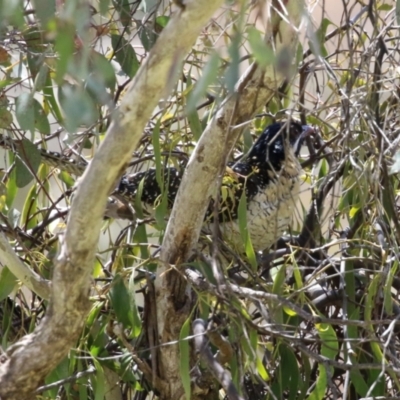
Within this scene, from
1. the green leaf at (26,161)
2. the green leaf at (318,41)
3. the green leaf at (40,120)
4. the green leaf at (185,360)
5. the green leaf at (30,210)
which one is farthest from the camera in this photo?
the green leaf at (30,210)

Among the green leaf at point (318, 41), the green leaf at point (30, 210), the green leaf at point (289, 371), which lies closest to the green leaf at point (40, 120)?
the green leaf at point (30, 210)

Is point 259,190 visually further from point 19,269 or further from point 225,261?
point 19,269

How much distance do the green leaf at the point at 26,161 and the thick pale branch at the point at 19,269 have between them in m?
0.18

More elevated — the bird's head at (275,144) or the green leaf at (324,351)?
the bird's head at (275,144)

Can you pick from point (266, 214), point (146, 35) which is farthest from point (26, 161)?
point (266, 214)

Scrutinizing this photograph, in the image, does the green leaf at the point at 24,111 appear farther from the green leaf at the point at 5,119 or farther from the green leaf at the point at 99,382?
the green leaf at the point at 99,382

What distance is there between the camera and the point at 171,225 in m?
1.32

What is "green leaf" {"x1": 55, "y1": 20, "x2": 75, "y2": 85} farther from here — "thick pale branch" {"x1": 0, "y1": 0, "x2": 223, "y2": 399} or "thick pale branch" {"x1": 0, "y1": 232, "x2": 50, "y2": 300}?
"thick pale branch" {"x1": 0, "y1": 232, "x2": 50, "y2": 300}

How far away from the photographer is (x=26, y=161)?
1440 mm

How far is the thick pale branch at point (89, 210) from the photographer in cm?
78

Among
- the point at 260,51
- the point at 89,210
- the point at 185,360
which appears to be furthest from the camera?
the point at 185,360

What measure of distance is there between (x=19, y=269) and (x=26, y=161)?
222 mm

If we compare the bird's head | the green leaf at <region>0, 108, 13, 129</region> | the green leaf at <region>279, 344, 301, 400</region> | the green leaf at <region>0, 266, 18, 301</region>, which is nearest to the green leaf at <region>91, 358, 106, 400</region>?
the green leaf at <region>0, 266, 18, 301</region>

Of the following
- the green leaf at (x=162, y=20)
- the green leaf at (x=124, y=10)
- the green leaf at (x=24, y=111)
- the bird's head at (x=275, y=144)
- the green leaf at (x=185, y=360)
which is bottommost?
the green leaf at (x=185, y=360)
